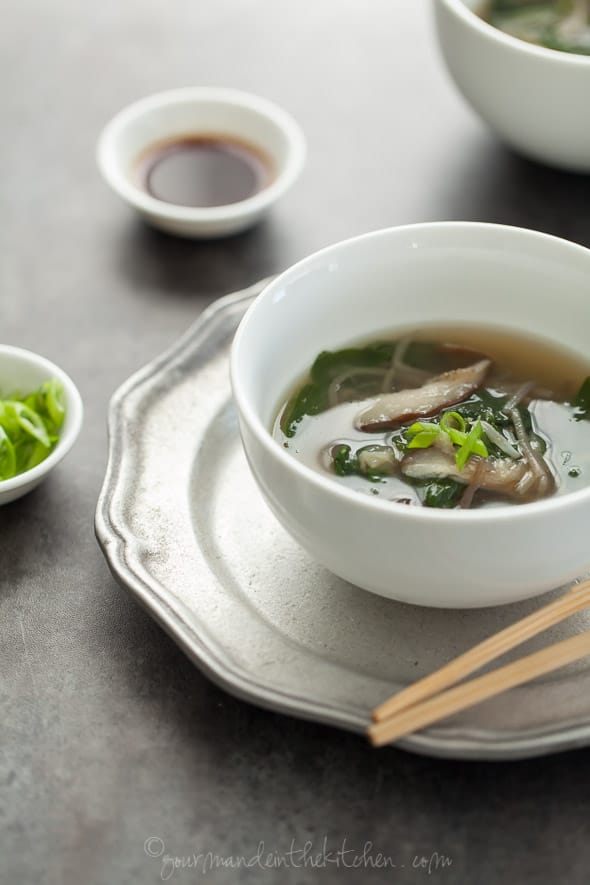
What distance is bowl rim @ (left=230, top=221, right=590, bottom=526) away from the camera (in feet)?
4.03

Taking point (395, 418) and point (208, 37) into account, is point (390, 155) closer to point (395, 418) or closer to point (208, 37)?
point (208, 37)

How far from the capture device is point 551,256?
160cm

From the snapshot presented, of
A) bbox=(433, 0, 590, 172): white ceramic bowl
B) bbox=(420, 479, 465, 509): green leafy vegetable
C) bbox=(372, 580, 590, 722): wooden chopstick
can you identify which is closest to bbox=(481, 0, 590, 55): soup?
bbox=(433, 0, 590, 172): white ceramic bowl

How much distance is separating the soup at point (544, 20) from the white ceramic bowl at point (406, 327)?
3.11 ft

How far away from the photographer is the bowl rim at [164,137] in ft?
7.35

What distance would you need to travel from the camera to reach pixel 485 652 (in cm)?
131

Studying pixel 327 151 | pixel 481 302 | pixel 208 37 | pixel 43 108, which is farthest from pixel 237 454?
pixel 208 37

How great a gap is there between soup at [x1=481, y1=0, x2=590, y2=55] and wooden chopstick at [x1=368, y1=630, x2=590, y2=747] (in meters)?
1.52

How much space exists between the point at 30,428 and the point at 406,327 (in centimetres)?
61

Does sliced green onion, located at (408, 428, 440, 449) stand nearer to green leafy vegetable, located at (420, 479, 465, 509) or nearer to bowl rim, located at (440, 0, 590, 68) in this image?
green leafy vegetable, located at (420, 479, 465, 509)

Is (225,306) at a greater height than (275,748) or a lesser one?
greater

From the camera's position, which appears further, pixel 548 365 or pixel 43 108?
pixel 43 108

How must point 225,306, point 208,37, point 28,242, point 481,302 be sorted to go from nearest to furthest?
point 481,302, point 225,306, point 28,242, point 208,37

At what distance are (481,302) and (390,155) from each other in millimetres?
959
